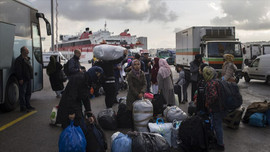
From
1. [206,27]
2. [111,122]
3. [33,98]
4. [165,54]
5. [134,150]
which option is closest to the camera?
[134,150]

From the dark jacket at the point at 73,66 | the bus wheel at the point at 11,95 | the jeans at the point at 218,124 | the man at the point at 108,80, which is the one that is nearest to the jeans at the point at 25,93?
the bus wheel at the point at 11,95

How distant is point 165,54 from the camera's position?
46.9 m

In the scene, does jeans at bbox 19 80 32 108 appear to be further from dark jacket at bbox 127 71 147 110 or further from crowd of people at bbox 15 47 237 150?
dark jacket at bbox 127 71 147 110

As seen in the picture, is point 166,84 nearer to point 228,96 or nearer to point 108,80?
point 108,80

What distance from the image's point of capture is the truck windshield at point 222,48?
582 inches

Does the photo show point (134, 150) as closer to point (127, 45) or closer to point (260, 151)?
point (260, 151)

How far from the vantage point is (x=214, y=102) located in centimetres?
444

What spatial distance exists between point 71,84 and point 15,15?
18.3 feet

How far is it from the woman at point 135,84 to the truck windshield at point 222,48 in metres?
10.0

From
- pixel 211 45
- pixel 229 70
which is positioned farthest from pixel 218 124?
pixel 211 45

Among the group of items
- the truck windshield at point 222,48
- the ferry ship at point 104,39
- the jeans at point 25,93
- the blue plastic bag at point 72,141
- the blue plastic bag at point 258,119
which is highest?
the ferry ship at point 104,39

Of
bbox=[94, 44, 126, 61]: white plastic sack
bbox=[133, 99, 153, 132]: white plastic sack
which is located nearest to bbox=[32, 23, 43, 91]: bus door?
bbox=[94, 44, 126, 61]: white plastic sack

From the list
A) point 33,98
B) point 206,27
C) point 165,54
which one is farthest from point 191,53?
point 165,54

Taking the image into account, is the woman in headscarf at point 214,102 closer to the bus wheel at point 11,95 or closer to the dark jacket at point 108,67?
the dark jacket at point 108,67
